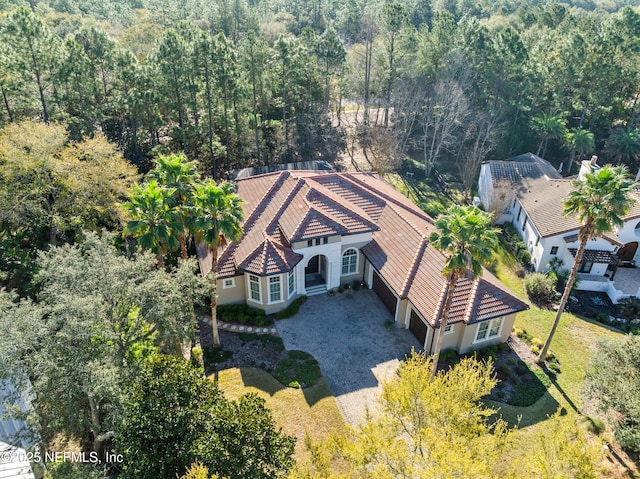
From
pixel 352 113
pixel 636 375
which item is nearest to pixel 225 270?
pixel 636 375

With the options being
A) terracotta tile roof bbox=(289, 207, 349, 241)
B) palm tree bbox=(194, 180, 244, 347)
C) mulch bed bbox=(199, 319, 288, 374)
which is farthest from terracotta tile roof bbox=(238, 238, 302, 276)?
palm tree bbox=(194, 180, 244, 347)

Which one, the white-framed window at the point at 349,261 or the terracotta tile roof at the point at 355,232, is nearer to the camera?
the terracotta tile roof at the point at 355,232

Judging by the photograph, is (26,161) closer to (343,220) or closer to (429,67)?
(343,220)

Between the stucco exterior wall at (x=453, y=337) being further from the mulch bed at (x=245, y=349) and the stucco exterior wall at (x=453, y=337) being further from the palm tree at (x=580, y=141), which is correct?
the palm tree at (x=580, y=141)

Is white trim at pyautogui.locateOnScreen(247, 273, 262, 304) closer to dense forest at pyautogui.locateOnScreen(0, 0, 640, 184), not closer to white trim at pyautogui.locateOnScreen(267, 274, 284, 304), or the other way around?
white trim at pyautogui.locateOnScreen(267, 274, 284, 304)

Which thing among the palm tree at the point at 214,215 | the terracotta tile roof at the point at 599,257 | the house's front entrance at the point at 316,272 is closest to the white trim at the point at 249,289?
the house's front entrance at the point at 316,272

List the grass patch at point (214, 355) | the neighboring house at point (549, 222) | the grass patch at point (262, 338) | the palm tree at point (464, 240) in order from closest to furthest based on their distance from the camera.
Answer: the palm tree at point (464, 240) < the grass patch at point (214, 355) < the grass patch at point (262, 338) < the neighboring house at point (549, 222)
